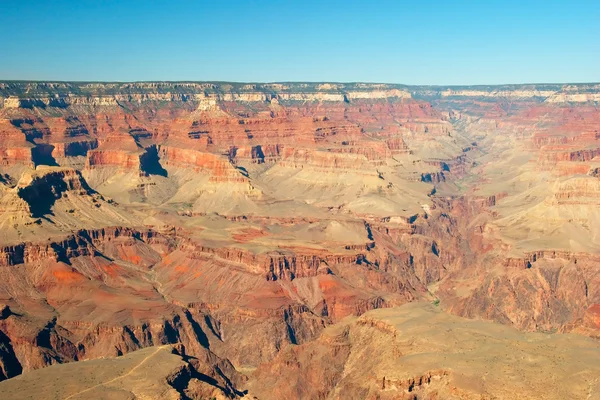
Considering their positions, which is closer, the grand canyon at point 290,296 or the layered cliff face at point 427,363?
the layered cliff face at point 427,363

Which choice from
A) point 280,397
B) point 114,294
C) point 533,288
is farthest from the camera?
point 533,288

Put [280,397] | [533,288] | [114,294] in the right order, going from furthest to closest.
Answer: [533,288] < [114,294] < [280,397]

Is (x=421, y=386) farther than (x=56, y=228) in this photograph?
No

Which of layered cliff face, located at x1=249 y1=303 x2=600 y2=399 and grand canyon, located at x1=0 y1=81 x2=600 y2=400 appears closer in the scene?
layered cliff face, located at x1=249 y1=303 x2=600 y2=399

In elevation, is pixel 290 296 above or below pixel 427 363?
below

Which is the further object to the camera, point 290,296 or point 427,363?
point 290,296

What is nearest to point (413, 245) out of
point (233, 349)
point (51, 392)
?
point (233, 349)

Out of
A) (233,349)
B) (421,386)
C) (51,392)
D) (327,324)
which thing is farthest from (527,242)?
(51,392)

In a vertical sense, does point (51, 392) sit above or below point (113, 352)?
above

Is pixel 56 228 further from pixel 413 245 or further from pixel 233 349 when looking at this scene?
pixel 413 245
